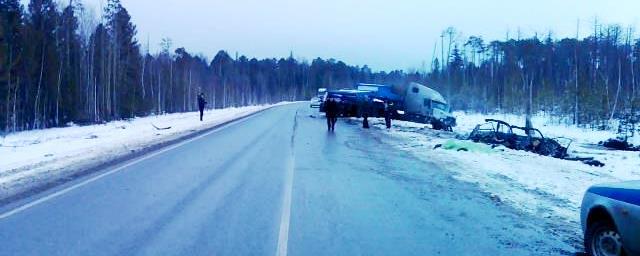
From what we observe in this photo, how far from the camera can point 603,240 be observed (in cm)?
629

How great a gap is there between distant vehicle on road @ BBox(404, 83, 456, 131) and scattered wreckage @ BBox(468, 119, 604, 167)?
15.2 metres

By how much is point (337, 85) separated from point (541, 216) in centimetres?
17433

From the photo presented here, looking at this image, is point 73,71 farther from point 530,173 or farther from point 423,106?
point 530,173

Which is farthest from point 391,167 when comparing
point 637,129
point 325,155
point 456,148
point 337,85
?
point 337,85

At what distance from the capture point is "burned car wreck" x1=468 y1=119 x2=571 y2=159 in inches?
885

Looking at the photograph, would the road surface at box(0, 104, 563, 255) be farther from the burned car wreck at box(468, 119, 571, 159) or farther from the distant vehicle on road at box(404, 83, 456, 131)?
the distant vehicle on road at box(404, 83, 456, 131)

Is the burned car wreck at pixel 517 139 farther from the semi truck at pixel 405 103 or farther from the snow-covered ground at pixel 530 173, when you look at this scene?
the semi truck at pixel 405 103

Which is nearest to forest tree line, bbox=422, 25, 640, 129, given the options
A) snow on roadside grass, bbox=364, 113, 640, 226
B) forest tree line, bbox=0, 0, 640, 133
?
forest tree line, bbox=0, 0, 640, 133

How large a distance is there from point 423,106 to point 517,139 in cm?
1941

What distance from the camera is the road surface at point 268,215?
6.92 metres

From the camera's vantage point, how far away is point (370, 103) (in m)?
44.1

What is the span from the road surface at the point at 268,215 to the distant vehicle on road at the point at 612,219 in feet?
1.68

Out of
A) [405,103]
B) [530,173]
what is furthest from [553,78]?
[530,173]

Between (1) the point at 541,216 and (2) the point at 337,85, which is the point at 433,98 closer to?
(1) the point at 541,216
